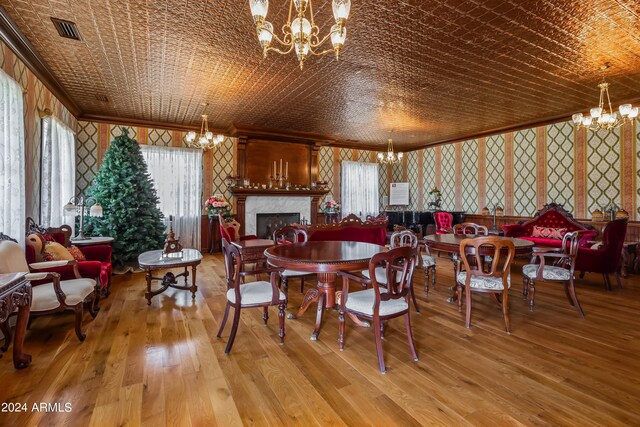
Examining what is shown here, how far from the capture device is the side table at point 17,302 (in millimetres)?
1970

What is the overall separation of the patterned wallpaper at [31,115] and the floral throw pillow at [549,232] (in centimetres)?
813

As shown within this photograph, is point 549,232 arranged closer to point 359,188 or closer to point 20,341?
point 359,188

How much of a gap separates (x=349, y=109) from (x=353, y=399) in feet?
16.5

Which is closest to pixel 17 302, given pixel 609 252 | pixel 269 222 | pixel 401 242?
pixel 401 242

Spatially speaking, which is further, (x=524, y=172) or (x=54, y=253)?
(x=524, y=172)

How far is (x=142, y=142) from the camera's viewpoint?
683cm

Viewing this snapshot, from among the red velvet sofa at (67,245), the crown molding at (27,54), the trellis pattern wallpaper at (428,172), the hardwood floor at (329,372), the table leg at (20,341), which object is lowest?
the hardwood floor at (329,372)

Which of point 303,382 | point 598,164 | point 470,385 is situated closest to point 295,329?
point 303,382

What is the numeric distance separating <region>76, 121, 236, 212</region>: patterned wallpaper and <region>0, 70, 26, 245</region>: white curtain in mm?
3402

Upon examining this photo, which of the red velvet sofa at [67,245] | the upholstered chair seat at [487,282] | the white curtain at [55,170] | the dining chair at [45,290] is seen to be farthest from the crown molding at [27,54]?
the upholstered chair seat at [487,282]

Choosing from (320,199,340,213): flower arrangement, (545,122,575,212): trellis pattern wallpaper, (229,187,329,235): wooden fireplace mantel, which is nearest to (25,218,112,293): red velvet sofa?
(229,187,329,235): wooden fireplace mantel

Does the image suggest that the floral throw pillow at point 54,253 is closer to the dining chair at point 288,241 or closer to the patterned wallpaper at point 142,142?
the dining chair at point 288,241

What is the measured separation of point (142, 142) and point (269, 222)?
11.0 feet

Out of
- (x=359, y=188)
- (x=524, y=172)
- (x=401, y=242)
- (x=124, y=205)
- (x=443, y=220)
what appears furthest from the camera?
(x=359, y=188)
